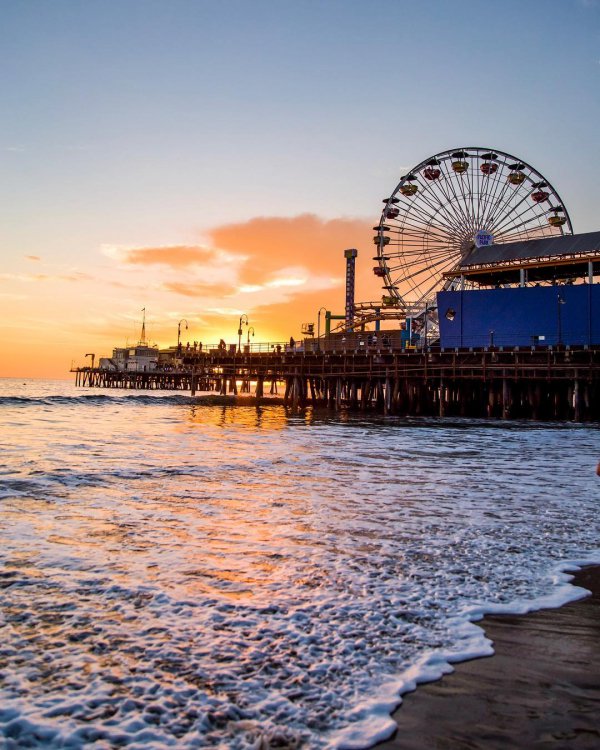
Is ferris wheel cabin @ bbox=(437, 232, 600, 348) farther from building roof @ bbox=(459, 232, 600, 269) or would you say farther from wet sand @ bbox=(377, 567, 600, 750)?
wet sand @ bbox=(377, 567, 600, 750)

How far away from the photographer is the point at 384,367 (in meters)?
40.6

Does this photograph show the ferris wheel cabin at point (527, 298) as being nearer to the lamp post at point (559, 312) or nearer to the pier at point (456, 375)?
the lamp post at point (559, 312)

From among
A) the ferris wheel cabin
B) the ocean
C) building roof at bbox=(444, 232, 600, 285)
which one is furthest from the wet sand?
building roof at bbox=(444, 232, 600, 285)

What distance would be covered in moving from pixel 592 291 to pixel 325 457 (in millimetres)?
27809

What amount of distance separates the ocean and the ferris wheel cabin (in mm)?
27030

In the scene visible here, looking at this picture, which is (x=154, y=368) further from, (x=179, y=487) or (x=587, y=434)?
(x=179, y=487)

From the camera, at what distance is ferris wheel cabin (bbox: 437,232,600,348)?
115 feet

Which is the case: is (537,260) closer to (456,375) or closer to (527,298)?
(527,298)

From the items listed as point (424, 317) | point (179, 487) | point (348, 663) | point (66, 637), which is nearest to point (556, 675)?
point (348, 663)

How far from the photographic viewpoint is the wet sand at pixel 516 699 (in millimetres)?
2672

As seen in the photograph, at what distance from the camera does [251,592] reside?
4.70 meters

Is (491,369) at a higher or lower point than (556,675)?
higher

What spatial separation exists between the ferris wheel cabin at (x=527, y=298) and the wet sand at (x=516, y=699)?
32680 mm

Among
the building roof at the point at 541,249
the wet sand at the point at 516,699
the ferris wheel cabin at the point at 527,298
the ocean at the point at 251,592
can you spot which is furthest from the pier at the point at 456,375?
the wet sand at the point at 516,699
